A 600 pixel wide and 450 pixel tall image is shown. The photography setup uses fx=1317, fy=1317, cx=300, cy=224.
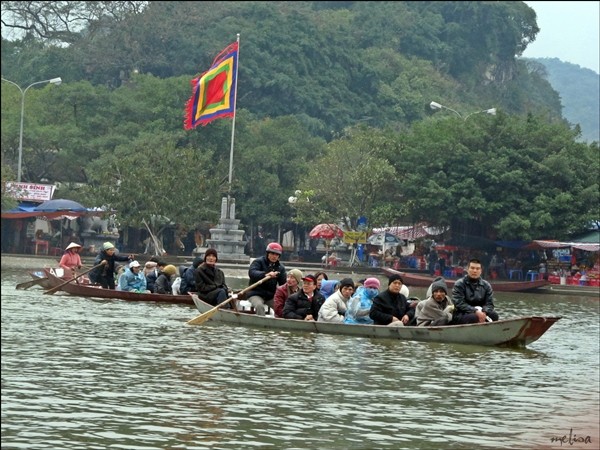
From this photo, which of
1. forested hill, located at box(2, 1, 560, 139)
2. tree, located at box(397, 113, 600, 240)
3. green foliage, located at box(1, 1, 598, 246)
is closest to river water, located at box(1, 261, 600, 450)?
green foliage, located at box(1, 1, 598, 246)

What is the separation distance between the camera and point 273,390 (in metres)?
13.3

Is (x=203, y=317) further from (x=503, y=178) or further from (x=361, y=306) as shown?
(x=503, y=178)

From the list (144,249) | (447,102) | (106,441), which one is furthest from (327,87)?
(106,441)

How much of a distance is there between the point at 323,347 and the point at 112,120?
5277 centimetres

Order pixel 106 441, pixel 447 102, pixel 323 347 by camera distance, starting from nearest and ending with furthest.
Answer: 1. pixel 106 441
2. pixel 323 347
3. pixel 447 102

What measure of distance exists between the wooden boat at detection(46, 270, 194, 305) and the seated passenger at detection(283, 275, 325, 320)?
492 cm

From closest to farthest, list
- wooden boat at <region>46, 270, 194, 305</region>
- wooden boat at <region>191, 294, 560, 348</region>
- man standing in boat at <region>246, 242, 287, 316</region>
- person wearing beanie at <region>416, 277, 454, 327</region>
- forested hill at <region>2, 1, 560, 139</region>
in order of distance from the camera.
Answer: wooden boat at <region>191, 294, 560, 348</region>, person wearing beanie at <region>416, 277, 454, 327</region>, man standing in boat at <region>246, 242, 287, 316</region>, wooden boat at <region>46, 270, 194, 305</region>, forested hill at <region>2, 1, 560, 139</region>

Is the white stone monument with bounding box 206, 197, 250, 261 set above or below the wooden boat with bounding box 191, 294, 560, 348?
above

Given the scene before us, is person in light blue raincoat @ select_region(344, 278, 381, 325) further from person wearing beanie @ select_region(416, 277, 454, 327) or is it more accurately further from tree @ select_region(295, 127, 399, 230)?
tree @ select_region(295, 127, 399, 230)

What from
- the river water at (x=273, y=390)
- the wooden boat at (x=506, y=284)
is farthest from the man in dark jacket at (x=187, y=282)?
Result: the wooden boat at (x=506, y=284)

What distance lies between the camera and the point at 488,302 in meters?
20.0

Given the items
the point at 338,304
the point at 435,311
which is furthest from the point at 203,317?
the point at 435,311

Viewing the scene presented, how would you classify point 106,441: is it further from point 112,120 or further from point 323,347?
point 112,120

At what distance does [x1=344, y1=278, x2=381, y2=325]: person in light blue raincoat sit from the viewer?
20.6 meters
